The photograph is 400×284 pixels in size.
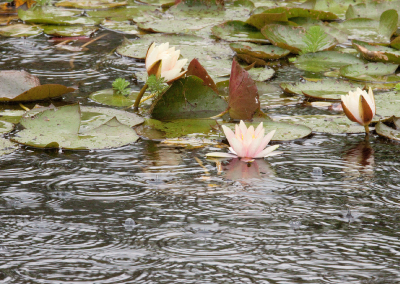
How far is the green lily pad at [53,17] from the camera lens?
504cm

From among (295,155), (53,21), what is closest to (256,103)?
(295,155)

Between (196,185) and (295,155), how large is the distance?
63 centimetres

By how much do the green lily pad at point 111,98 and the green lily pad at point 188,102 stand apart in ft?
0.92

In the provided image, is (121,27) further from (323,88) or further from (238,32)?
(323,88)

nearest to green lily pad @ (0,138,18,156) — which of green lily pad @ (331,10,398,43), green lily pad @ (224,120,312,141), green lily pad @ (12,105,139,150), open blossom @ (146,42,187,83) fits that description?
green lily pad @ (12,105,139,150)

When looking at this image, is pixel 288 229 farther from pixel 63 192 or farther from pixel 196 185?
pixel 63 192

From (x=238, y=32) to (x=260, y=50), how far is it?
22.4 inches

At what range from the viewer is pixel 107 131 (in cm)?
274

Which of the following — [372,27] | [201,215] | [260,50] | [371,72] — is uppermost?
[372,27]

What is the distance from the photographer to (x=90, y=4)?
5824 millimetres

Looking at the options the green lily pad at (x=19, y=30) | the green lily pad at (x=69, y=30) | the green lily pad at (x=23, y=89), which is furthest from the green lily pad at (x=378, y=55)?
the green lily pad at (x=19, y=30)

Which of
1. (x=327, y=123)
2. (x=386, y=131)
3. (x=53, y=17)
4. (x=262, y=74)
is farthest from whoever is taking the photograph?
(x=53, y=17)

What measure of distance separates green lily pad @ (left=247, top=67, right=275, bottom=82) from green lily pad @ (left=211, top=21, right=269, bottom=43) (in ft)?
2.50

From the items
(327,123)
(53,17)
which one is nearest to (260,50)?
(327,123)
